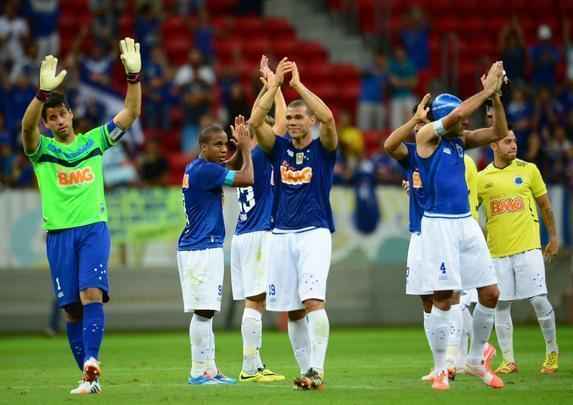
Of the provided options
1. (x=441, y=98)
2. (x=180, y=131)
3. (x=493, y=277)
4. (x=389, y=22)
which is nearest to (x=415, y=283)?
(x=493, y=277)

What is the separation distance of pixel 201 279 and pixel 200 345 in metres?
0.71

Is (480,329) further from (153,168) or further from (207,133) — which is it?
(153,168)

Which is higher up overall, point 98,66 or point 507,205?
point 98,66

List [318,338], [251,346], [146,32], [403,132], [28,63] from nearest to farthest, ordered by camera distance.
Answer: [318,338] < [403,132] < [251,346] < [28,63] < [146,32]

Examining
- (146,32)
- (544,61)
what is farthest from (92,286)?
(544,61)

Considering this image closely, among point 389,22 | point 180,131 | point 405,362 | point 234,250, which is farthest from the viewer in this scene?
point 389,22

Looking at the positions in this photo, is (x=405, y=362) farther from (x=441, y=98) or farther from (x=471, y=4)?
(x=471, y=4)

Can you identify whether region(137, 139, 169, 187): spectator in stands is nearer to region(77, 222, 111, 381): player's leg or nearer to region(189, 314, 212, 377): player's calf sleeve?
region(189, 314, 212, 377): player's calf sleeve

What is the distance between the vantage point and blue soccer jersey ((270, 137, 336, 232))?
13539 millimetres

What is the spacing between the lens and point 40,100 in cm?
1301

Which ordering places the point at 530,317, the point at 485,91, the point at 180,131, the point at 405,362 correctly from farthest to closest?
the point at 180,131
the point at 530,317
the point at 405,362
the point at 485,91

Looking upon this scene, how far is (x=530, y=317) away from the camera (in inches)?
1043

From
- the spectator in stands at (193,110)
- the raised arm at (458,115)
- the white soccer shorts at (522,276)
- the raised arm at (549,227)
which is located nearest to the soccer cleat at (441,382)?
the raised arm at (458,115)

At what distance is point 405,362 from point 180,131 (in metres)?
13.3
